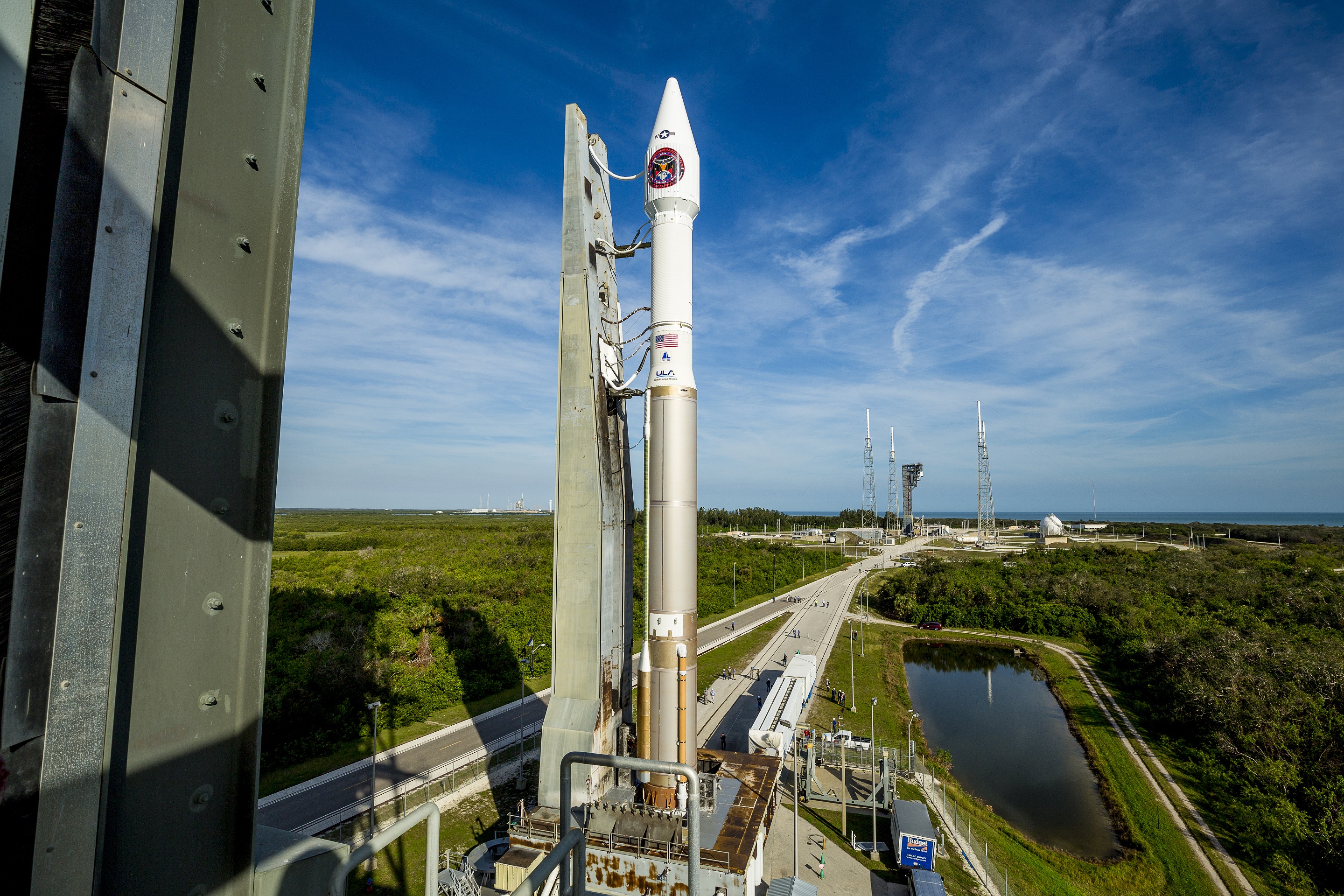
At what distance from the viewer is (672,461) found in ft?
45.2

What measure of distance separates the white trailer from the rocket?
18.6 ft

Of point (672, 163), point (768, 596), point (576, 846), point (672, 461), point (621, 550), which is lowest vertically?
point (768, 596)

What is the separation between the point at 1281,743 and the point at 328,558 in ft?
194

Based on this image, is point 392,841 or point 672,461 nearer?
point 392,841

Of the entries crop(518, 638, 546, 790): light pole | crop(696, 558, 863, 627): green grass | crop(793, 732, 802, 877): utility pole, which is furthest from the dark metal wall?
crop(696, 558, 863, 627): green grass

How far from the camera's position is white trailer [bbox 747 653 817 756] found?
66.6 feet

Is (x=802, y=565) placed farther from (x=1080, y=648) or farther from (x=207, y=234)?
(x=207, y=234)

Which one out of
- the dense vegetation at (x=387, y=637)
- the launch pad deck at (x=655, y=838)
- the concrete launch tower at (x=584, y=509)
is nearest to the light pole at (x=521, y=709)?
the dense vegetation at (x=387, y=637)

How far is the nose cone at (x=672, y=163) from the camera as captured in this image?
46.9 feet

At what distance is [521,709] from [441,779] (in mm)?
4611

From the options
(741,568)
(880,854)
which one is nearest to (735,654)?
(880,854)

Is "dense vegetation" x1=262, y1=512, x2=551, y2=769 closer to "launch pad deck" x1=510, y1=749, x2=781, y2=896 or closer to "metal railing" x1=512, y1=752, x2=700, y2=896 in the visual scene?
"launch pad deck" x1=510, y1=749, x2=781, y2=896

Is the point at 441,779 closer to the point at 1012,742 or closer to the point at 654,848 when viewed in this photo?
the point at 654,848

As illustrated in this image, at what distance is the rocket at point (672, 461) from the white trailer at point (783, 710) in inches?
224
